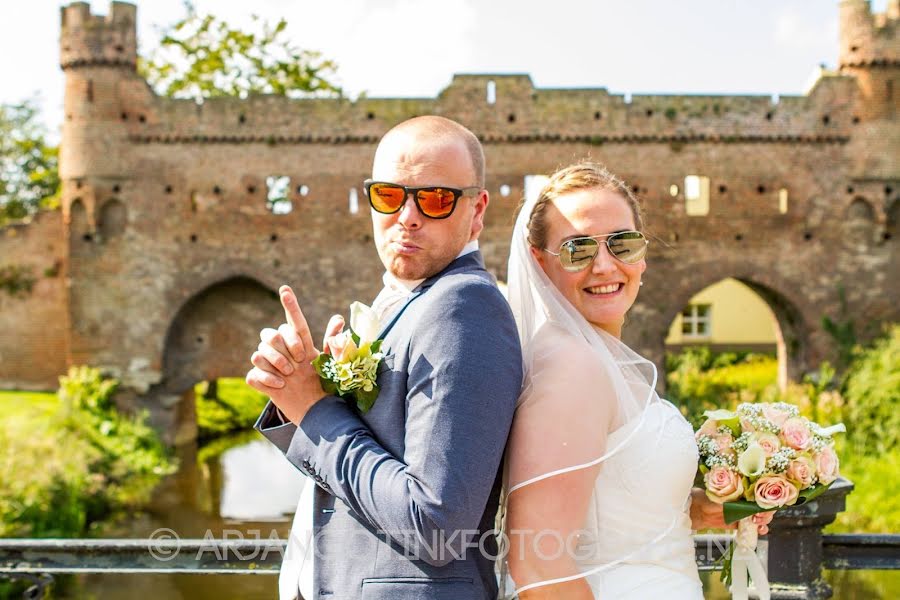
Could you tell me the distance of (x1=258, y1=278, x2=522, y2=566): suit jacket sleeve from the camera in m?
2.05

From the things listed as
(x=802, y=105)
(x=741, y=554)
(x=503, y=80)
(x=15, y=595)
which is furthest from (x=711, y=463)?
(x=802, y=105)

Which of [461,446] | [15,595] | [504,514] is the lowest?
[15,595]

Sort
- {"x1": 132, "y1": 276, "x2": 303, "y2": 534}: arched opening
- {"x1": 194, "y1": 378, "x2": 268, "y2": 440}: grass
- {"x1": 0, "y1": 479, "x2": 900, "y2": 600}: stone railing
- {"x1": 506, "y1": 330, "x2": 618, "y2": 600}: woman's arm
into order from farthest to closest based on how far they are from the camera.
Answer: {"x1": 194, "y1": 378, "x2": 268, "y2": 440}: grass, {"x1": 132, "y1": 276, "x2": 303, "y2": 534}: arched opening, {"x1": 0, "y1": 479, "x2": 900, "y2": 600}: stone railing, {"x1": 506, "y1": 330, "x2": 618, "y2": 600}: woman's arm

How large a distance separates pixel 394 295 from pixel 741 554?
60.2 inches

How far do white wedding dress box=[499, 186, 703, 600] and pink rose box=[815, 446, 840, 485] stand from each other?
457 mm

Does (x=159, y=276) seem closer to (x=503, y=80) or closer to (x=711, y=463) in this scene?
(x=503, y=80)

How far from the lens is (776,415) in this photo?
2.84 metres

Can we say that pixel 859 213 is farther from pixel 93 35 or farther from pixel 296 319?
pixel 296 319

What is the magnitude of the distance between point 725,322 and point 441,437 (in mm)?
28600

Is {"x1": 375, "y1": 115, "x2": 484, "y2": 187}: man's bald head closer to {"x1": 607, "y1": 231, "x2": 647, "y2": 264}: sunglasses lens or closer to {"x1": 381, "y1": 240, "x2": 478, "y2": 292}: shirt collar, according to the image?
{"x1": 381, "y1": 240, "x2": 478, "y2": 292}: shirt collar

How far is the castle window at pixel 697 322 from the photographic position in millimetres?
28797

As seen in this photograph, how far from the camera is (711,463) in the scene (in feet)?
8.80

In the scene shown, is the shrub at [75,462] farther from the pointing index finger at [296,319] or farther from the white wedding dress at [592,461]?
the white wedding dress at [592,461]

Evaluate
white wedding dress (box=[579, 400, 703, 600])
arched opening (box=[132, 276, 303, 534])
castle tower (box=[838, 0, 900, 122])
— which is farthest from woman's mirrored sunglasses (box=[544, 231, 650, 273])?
castle tower (box=[838, 0, 900, 122])
